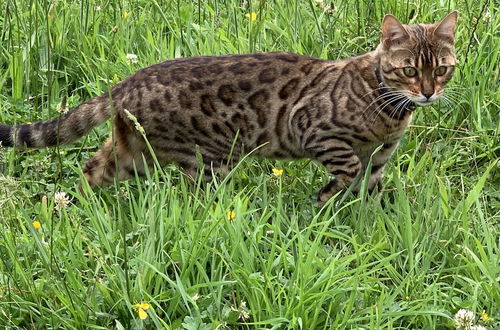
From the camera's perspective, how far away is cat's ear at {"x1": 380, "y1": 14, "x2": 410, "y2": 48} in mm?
5199

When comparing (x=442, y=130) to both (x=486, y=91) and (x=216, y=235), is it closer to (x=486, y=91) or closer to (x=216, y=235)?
(x=486, y=91)

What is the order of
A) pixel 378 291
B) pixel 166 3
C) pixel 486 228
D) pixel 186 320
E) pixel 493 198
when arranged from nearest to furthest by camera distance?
1. pixel 186 320
2. pixel 378 291
3. pixel 486 228
4. pixel 493 198
5. pixel 166 3

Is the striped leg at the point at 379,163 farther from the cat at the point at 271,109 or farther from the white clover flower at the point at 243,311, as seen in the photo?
the white clover flower at the point at 243,311

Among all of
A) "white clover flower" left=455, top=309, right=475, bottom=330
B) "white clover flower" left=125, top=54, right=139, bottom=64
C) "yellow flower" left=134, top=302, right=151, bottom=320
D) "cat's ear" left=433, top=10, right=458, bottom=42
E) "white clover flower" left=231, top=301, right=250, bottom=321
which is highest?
"cat's ear" left=433, top=10, right=458, bottom=42

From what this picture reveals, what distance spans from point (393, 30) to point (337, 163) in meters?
0.77

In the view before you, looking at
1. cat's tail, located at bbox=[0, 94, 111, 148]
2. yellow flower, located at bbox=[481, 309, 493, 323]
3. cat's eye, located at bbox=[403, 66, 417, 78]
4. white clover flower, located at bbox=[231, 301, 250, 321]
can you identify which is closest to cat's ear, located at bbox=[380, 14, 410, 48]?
cat's eye, located at bbox=[403, 66, 417, 78]

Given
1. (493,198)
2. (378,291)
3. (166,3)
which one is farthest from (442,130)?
(166,3)

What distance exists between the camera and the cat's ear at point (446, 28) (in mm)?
5215

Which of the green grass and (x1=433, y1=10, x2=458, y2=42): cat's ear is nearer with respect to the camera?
the green grass

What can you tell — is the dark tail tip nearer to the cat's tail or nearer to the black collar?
the cat's tail

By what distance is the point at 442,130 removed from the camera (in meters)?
5.88

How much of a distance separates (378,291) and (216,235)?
758 mm

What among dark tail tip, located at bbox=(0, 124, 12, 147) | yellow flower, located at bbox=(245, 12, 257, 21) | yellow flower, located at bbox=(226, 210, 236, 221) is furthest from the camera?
yellow flower, located at bbox=(245, 12, 257, 21)

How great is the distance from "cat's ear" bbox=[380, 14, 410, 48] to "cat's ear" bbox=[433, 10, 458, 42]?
0.17m
